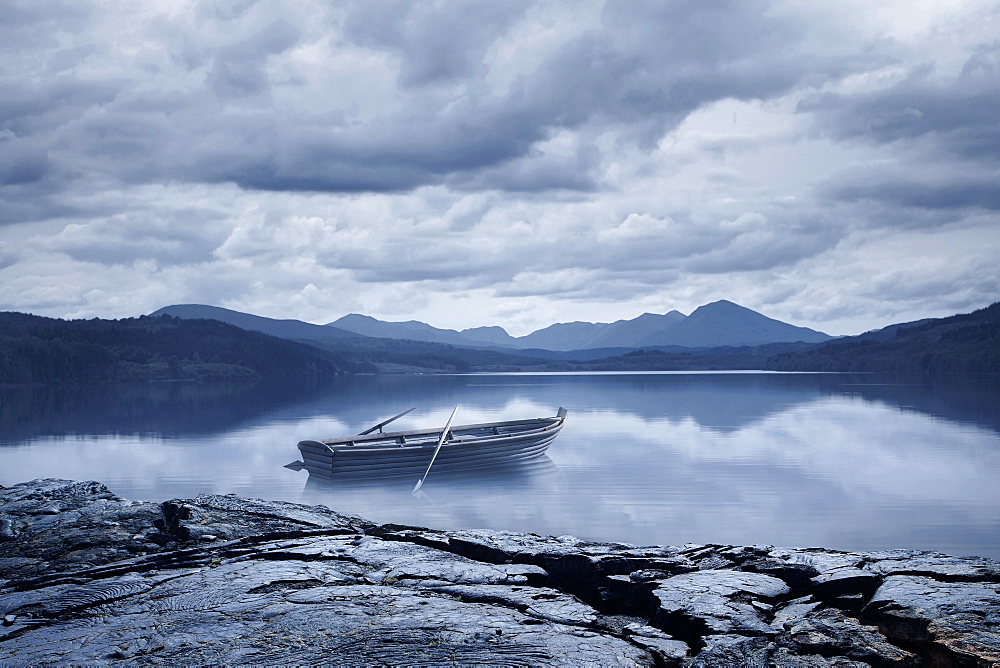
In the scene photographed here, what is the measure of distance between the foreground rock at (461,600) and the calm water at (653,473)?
298 inches

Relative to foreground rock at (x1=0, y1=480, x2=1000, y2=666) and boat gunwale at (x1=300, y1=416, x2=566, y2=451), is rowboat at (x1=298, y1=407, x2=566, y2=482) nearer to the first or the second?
boat gunwale at (x1=300, y1=416, x2=566, y2=451)

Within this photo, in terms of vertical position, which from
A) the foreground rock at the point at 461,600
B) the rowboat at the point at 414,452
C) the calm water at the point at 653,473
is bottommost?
the calm water at the point at 653,473

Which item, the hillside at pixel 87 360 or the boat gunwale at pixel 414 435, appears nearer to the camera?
the boat gunwale at pixel 414 435

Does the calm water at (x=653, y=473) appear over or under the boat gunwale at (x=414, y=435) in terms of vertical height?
under

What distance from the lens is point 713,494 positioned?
2469 centimetres

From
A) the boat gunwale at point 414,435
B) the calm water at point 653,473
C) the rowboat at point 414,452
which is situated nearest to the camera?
the calm water at point 653,473

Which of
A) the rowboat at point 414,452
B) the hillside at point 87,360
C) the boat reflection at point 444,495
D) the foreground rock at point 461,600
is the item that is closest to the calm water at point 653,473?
the boat reflection at point 444,495

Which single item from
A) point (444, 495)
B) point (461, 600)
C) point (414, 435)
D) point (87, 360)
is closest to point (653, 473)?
point (444, 495)

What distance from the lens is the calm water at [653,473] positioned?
19.7m

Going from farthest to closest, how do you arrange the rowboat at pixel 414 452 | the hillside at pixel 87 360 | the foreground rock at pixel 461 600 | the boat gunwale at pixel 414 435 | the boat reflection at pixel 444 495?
1. the hillside at pixel 87 360
2. the boat gunwale at pixel 414 435
3. the rowboat at pixel 414 452
4. the boat reflection at pixel 444 495
5. the foreground rock at pixel 461 600

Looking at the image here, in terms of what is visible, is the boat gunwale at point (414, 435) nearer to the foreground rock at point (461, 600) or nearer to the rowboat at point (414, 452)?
the rowboat at point (414, 452)

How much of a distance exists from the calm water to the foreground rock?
7.56 m

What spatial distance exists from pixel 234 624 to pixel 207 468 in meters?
26.0

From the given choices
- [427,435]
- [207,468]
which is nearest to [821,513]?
[427,435]
